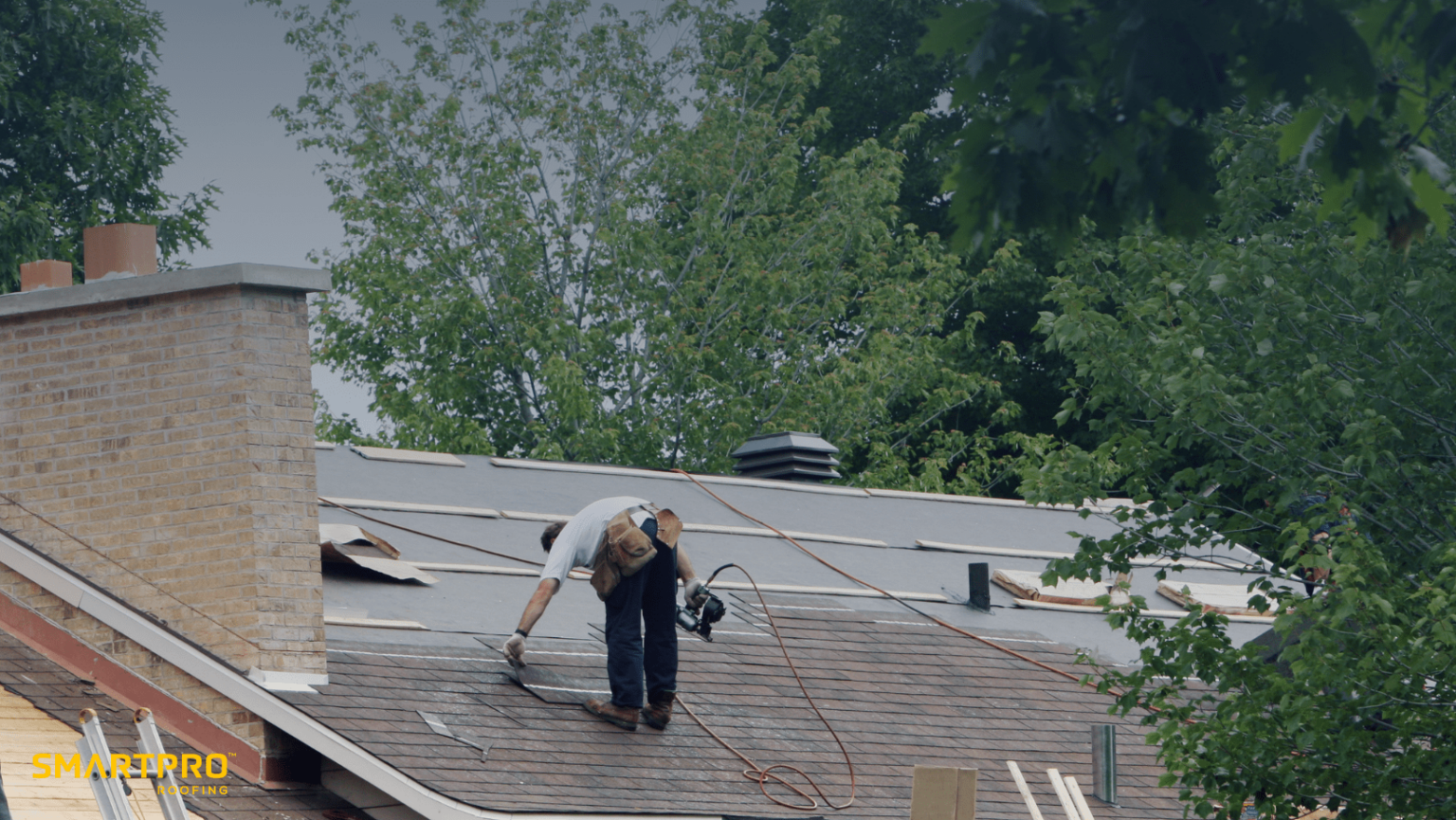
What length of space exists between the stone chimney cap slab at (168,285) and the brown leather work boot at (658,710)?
8.87ft

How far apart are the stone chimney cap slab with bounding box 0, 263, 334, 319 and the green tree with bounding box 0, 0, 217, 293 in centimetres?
Result: 2347

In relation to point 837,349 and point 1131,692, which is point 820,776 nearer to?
point 1131,692

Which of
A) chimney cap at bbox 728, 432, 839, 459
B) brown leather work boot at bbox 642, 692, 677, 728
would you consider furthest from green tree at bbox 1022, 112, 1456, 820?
chimney cap at bbox 728, 432, 839, 459

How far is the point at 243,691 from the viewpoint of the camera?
7082 millimetres

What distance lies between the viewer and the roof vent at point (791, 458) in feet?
49.3

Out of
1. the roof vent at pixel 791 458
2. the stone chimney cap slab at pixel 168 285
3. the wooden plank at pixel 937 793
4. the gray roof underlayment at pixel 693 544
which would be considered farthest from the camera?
the roof vent at pixel 791 458

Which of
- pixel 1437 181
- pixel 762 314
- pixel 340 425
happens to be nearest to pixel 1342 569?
pixel 1437 181

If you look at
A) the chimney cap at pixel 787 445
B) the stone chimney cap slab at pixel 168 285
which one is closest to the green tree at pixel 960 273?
the chimney cap at pixel 787 445

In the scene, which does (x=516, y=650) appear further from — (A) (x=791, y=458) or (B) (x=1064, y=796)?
(A) (x=791, y=458)

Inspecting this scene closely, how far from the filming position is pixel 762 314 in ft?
89.1

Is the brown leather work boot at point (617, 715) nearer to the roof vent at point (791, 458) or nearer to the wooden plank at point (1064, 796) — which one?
the wooden plank at point (1064, 796)

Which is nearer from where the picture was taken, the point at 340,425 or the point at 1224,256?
the point at 1224,256

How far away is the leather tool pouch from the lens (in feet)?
26.0

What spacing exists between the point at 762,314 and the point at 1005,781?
61.7 ft
